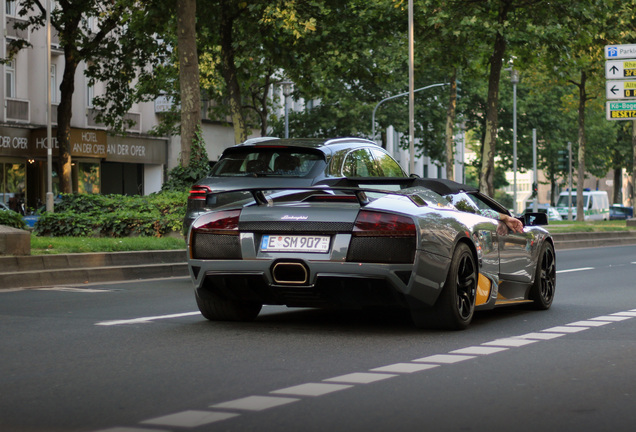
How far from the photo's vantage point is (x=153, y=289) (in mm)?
13812

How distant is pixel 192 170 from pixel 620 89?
2289cm

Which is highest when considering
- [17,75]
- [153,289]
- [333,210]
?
[17,75]

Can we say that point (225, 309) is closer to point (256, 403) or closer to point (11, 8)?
point (256, 403)

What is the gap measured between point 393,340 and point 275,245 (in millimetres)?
1094

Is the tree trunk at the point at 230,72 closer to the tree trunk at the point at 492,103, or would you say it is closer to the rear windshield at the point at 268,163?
the tree trunk at the point at 492,103

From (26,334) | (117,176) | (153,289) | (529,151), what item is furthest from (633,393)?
(529,151)

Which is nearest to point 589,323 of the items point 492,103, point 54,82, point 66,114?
point 492,103

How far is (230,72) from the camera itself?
30047 millimetres

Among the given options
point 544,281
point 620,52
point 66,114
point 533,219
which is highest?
point 620,52

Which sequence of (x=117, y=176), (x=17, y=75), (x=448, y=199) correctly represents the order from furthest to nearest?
(x=117, y=176), (x=17, y=75), (x=448, y=199)

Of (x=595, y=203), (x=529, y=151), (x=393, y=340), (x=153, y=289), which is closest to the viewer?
(x=393, y=340)

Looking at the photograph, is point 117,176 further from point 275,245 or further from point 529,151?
point 275,245

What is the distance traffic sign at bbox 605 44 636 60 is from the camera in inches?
1614

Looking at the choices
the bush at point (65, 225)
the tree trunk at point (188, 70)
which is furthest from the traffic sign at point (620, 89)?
the bush at point (65, 225)
